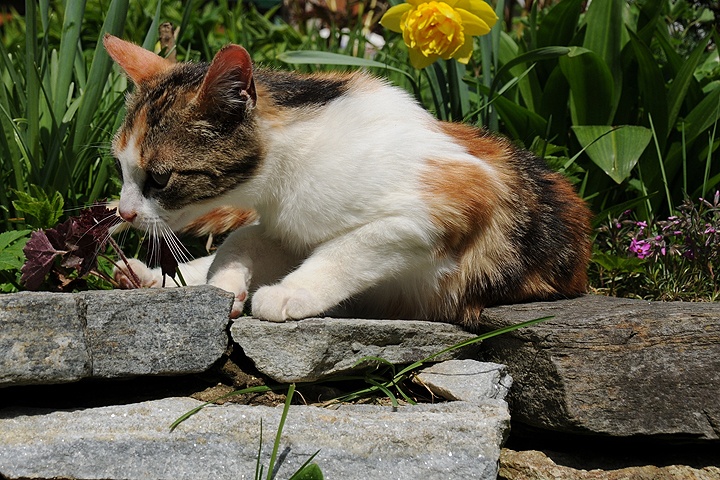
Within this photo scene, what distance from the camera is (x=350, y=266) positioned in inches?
79.4

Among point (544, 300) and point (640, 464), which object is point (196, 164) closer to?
point (544, 300)

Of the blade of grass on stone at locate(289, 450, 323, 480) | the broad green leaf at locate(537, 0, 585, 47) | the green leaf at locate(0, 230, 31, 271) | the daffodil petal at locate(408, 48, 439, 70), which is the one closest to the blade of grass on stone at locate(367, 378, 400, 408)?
the blade of grass on stone at locate(289, 450, 323, 480)

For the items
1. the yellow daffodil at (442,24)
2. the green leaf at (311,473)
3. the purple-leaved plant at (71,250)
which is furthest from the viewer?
the yellow daffodil at (442,24)

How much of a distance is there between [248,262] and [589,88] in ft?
4.95

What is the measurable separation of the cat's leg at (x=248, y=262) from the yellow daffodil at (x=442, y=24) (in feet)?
2.37

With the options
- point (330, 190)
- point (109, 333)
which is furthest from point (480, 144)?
point (109, 333)

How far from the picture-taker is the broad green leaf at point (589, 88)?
2.95 m

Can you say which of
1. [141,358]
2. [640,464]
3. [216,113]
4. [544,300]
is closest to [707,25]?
[544,300]

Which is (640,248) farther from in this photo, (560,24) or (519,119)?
(560,24)

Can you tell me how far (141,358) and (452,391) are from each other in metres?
0.74

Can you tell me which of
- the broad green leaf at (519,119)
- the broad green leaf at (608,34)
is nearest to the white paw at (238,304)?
the broad green leaf at (519,119)

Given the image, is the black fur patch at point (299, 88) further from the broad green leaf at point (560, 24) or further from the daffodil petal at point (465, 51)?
the broad green leaf at point (560, 24)

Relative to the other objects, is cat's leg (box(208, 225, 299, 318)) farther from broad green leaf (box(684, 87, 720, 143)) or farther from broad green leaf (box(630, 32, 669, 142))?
broad green leaf (box(684, 87, 720, 143))

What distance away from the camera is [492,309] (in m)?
2.22
